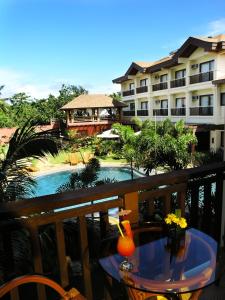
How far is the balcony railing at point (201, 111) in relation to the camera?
18656 mm

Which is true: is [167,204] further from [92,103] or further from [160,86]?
[92,103]

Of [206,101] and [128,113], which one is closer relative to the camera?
[206,101]

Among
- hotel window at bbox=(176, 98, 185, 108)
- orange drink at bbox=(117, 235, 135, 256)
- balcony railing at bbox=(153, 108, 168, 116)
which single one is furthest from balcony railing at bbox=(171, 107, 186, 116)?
orange drink at bbox=(117, 235, 135, 256)

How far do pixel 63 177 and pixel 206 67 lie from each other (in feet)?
39.0

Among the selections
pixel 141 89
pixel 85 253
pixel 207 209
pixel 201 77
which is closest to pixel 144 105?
pixel 141 89

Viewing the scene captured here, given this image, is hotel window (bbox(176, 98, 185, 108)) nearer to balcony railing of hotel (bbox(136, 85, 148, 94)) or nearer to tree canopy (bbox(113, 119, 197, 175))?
tree canopy (bbox(113, 119, 197, 175))

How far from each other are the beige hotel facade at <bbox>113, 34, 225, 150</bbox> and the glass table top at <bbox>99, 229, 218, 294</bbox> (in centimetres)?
1501

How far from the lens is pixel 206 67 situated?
19.0 m

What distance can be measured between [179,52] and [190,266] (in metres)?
19.9

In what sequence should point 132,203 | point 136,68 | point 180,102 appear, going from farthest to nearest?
point 136,68 < point 180,102 < point 132,203

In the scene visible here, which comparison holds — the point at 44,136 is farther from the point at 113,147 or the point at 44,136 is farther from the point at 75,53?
the point at 75,53

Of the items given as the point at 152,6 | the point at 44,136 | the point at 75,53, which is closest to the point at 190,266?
the point at 44,136

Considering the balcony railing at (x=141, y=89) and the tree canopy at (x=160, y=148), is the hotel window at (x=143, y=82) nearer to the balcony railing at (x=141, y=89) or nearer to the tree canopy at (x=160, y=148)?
the balcony railing at (x=141, y=89)

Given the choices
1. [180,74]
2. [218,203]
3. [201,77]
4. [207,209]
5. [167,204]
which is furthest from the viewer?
[180,74]
